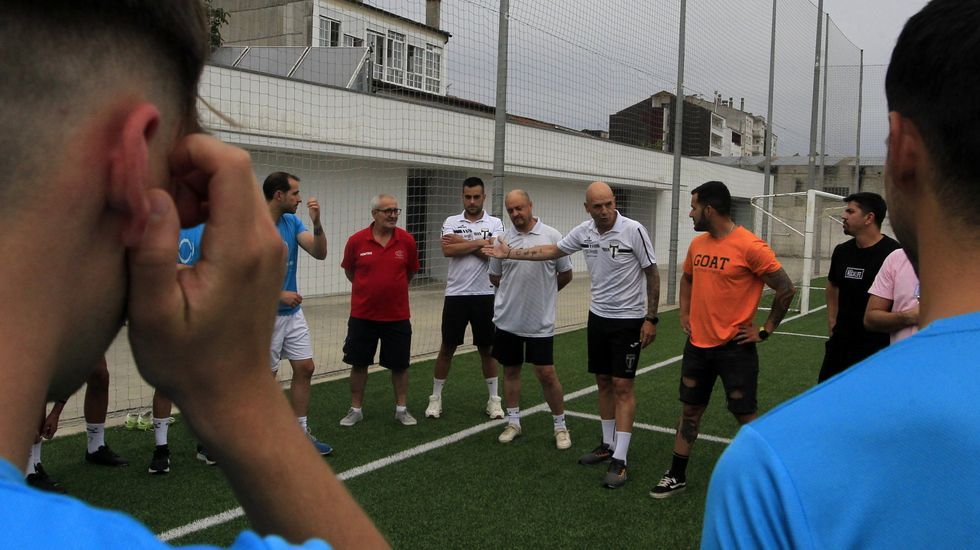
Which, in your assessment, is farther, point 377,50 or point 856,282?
point 377,50

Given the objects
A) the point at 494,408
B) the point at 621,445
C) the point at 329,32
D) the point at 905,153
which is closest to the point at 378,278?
the point at 494,408

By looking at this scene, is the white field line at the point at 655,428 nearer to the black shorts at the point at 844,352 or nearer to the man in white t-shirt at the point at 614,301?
the man in white t-shirt at the point at 614,301

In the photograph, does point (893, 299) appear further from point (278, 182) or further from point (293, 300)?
point (278, 182)

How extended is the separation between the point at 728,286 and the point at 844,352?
1301mm

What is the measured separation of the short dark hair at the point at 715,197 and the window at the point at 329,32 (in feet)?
48.6

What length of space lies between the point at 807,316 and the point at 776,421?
1560cm

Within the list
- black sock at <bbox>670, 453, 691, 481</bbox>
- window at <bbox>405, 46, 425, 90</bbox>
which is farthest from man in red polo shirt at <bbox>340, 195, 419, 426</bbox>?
window at <bbox>405, 46, 425, 90</bbox>

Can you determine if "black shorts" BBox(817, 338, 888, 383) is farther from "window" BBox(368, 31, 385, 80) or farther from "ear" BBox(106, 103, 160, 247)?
"window" BBox(368, 31, 385, 80)

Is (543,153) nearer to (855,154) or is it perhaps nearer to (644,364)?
(644,364)

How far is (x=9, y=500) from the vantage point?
1.66 ft

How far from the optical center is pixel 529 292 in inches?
255

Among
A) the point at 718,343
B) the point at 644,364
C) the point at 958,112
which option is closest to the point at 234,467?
the point at 958,112

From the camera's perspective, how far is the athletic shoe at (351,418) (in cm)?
655

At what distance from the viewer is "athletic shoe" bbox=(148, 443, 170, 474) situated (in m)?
5.14
